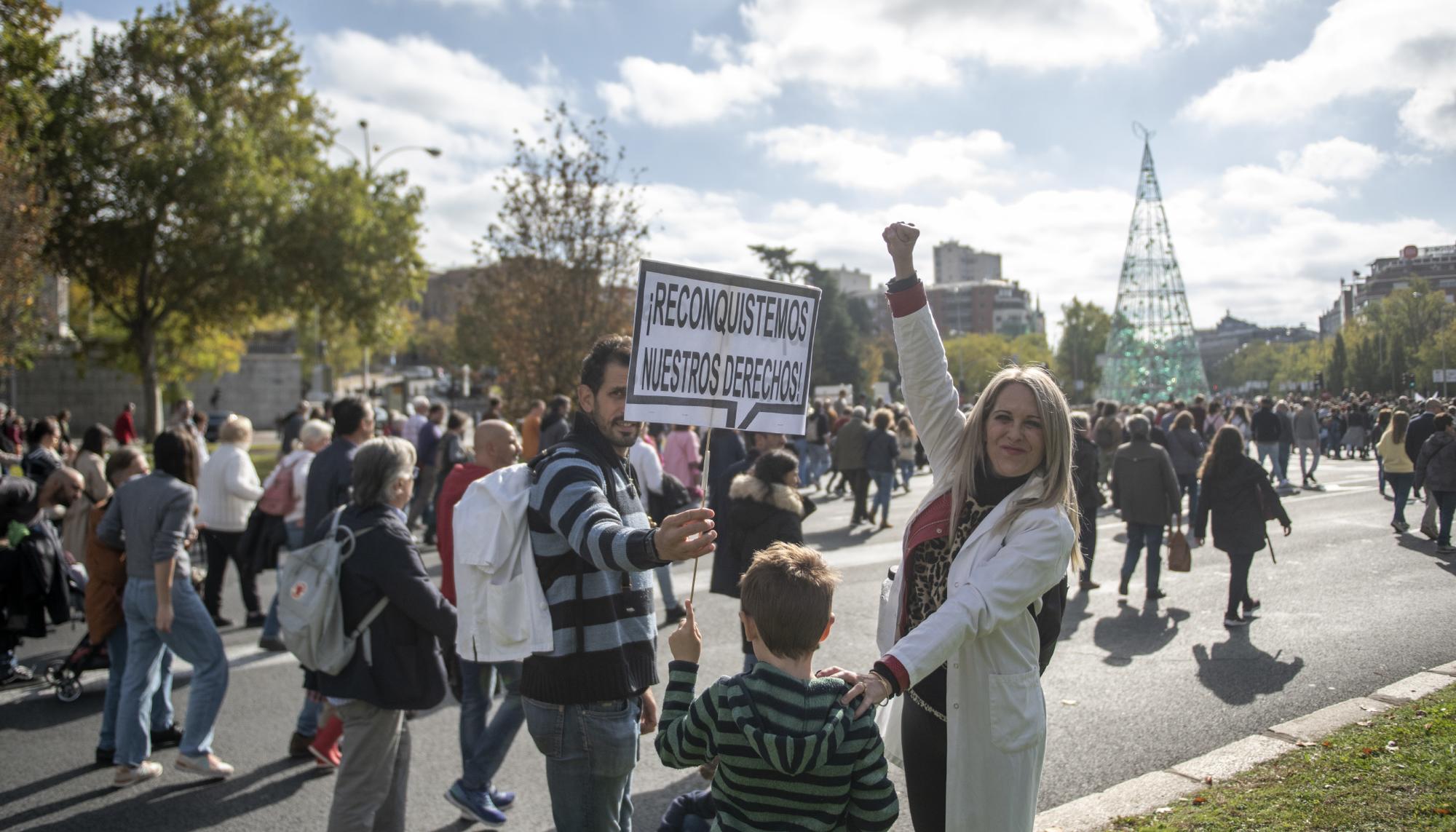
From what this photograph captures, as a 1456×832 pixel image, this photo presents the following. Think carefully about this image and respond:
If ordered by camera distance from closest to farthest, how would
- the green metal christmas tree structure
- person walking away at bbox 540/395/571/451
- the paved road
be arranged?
the paved road → person walking away at bbox 540/395/571/451 → the green metal christmas tree structure

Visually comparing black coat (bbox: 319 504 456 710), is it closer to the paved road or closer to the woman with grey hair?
the woman with grey hair

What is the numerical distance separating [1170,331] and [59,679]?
157ft

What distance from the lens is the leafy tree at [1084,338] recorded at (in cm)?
9262

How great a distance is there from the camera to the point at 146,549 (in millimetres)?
5188

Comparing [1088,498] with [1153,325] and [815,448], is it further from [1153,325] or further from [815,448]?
[1153,325]

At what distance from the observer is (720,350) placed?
10.4ft

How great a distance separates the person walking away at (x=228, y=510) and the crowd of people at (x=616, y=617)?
111 cm

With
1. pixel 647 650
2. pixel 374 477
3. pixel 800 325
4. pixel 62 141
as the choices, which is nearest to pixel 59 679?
pixel 374 477

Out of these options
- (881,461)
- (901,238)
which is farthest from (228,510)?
(881,461)

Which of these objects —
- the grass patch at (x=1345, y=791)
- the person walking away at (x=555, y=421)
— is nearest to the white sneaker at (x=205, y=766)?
the grass patch at (x=1345, y=791)

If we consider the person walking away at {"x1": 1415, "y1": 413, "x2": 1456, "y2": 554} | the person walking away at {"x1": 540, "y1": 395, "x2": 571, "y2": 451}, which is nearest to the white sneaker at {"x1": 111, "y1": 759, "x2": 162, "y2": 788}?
the person walking away at {"x1": 540, "y1": 395, "x2": 571, "y2": 451}

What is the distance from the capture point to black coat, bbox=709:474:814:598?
5.83 meters

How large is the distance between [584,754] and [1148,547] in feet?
24.7

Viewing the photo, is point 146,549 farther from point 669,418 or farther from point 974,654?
point 974,654
